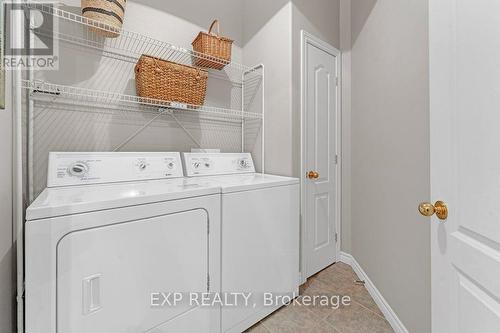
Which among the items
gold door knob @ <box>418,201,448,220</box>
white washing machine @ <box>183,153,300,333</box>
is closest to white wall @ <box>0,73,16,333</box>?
white washing machine @ <box>183,153,300,333</box>

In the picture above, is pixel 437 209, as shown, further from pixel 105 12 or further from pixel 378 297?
pixel 105 12

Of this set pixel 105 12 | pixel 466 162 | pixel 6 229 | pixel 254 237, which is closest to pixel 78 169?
pixel 6 229

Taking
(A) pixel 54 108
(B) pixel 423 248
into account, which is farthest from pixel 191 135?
(B) pixel 423 248

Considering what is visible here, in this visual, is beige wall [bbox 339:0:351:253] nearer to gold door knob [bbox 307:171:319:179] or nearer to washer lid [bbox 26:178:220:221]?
gold door knob [bbox 307:171:319:179]

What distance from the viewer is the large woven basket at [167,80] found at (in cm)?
159

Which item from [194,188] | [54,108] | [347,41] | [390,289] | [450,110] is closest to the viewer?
[450,110]

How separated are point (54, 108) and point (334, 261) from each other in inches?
107

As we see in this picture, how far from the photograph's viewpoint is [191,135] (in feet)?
6.74

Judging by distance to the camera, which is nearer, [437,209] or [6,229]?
[437,209]

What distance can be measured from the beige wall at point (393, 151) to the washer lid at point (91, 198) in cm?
119

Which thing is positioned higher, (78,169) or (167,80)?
(167,80)

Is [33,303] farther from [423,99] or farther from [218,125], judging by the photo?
[423,99]

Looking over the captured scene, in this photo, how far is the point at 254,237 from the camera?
1.53 m

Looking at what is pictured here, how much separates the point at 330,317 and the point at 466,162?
1.44 meters
